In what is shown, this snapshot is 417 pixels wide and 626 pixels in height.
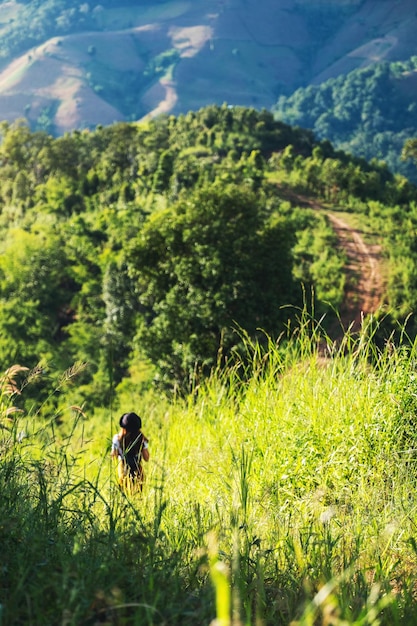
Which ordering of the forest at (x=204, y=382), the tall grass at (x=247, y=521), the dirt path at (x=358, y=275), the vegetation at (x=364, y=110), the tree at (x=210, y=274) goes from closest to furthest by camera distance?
the tall grass at (x=247, y=521), the forest at (x=204, y=382), the tree at (x=210, y=274), the dirt path at (x=358, y=275), the vegetation at (x=364, y=110)

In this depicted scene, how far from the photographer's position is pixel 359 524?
2451 millimetres

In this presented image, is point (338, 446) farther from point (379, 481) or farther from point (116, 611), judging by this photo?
point (116, 611)

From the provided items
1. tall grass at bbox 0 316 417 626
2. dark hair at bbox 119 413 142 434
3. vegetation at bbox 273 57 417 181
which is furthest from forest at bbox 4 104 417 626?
vegetation at bbox 273 57 417 181

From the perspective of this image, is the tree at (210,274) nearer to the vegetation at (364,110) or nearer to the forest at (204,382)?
the forest at (204,382)

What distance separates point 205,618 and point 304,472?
158cm

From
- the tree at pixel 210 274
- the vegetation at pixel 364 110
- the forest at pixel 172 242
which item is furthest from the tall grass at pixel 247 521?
the vegetation at pixel 364 110

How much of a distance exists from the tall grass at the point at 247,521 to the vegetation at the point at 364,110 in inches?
5609

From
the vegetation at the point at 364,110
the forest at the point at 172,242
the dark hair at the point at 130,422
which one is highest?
the dark hair at the point at 130,422

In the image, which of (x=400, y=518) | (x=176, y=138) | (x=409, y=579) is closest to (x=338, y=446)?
(x=400, y=518)

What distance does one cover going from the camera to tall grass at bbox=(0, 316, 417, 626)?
5.37 feet

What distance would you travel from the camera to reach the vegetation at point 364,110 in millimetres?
149250

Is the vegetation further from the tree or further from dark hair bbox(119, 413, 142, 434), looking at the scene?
dark hair bbox(119, 413, 142, 434)

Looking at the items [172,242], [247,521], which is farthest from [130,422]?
[172,242]

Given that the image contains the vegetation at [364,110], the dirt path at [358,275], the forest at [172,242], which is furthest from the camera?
the vegetation at [364,110]
